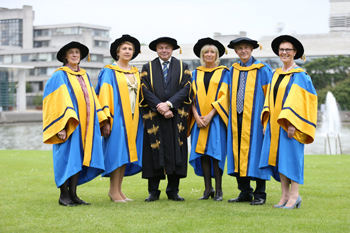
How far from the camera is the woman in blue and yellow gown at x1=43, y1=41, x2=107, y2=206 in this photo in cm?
558

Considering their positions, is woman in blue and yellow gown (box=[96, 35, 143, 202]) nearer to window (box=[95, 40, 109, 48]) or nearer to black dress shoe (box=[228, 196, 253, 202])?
black dress shoe (box=[228, 196, 253, 202])

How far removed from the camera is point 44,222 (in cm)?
462

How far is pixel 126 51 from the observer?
6.10 m

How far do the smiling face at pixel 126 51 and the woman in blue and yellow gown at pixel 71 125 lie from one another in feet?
1.82

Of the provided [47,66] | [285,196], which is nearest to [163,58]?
[285,196]

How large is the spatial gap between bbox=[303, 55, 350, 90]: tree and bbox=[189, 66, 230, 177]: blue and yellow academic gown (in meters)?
42.6

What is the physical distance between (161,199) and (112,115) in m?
1.37

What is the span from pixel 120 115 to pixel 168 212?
1.59 meters

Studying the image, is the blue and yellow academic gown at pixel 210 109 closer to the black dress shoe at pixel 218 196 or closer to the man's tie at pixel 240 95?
the man's tie at pixel 240 95

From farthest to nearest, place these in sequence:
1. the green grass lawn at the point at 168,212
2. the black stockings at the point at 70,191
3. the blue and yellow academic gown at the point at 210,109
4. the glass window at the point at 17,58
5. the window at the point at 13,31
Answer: the window at the point at 13,31
the glass window at the point at 17,58
the blue and yellow academic gown at the point at 210,109
the black stockings at the point at 70,191
the green grass lawn at the point at 168,212

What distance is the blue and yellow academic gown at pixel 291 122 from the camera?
17.4 feet

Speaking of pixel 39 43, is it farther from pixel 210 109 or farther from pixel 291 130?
pixel 291 130

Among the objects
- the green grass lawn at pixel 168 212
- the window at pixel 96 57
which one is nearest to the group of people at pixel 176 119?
the green grass lawn at pixel 168 212

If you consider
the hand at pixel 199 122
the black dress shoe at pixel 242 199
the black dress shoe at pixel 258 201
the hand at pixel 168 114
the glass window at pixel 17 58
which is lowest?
the black dress shoe at pixel 242 199
